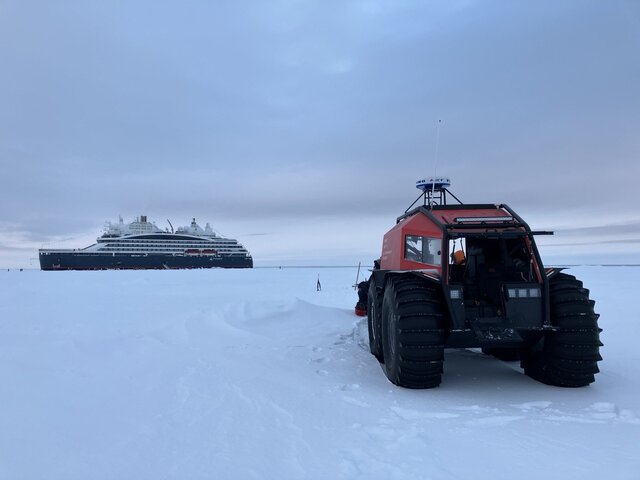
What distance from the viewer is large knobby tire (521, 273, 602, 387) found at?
475 cm

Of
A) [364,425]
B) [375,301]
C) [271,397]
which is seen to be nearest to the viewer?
[364,425]

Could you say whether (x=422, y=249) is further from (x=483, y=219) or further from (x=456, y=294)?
(x=456, y=294)

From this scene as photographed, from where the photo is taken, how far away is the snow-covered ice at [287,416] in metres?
2.98

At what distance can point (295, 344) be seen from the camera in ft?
25.5

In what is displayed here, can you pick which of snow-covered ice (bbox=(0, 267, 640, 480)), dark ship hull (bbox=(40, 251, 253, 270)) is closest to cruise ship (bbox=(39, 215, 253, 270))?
dark ship hull (bbox=(40, 251, 253, 270))

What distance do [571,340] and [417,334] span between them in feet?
5.43

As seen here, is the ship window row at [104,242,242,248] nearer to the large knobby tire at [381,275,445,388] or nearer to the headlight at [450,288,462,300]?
the large knobby tire at [381,275,445,388]

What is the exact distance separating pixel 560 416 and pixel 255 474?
2.81 metres

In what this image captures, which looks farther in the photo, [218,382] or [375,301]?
[375,301]

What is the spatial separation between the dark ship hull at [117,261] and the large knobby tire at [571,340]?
7206cm

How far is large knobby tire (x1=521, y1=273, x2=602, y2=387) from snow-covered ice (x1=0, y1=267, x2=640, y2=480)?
0.61ft

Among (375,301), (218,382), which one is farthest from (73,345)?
(375,301)

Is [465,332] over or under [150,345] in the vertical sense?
over

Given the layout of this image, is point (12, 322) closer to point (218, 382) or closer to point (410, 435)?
point (218, 382)
